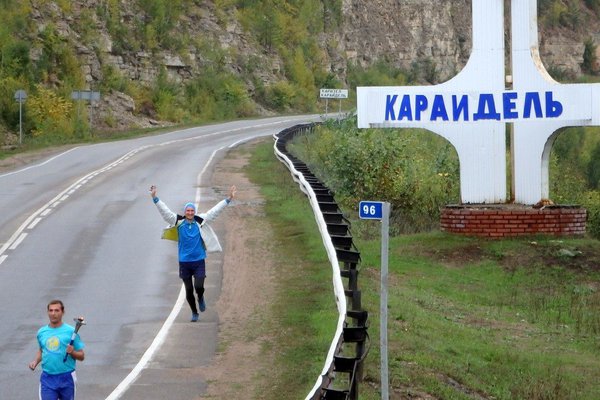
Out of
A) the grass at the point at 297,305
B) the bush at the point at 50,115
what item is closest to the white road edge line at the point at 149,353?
the grass at the point at 297,305

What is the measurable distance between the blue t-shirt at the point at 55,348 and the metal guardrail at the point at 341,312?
85.5 inches

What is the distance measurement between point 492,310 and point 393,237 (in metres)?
6.17

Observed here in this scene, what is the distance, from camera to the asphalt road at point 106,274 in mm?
13938

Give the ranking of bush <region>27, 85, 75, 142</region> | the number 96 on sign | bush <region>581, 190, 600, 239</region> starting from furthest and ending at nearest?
1. bush <region>27, 85, 75, 142</region>
2. bush <region>581, 190, 600, 239</region>
3. the number 96 on sign

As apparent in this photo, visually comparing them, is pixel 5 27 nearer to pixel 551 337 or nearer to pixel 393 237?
pixel 393 237

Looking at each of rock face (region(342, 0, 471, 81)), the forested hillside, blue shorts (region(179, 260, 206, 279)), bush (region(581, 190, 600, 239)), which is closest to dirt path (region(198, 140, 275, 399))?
blue shorts (region(179, 260, 206, 279))

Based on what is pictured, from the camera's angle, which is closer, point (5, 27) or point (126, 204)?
point (126, 204)

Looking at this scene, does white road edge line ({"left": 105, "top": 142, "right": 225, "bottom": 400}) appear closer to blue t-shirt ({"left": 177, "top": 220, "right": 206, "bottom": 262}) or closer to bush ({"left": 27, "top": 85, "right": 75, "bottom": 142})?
blue t-shirt ({"left": 177, "top": 220, "right": 206, "bottom": 262})

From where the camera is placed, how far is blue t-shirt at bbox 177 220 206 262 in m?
16.3

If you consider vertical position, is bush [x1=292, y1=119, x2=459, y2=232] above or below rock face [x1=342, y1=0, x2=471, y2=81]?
below

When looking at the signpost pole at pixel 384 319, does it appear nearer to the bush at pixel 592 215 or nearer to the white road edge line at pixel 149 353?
the white road edge line at pixel 149 353

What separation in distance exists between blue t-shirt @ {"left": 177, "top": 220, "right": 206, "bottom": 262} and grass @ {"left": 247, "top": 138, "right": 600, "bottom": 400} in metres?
1.40

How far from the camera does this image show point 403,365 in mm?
14227

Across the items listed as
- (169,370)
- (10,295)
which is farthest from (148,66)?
(169,370)
